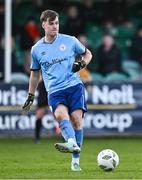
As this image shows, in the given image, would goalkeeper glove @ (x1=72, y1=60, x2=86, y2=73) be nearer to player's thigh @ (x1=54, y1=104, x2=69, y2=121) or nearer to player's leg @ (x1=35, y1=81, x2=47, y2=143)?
player's thigh @ (x1=54, y1=104, x2=69, y2=121)

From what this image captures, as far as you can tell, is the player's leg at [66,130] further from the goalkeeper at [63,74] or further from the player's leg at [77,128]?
the player's leg at [77,128]

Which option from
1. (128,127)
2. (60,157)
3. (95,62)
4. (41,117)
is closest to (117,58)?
(95,62)

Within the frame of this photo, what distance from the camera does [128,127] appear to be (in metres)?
20.2

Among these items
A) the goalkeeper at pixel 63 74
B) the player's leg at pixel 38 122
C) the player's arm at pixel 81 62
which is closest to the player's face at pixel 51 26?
the goalkeeper at pixel 63 74

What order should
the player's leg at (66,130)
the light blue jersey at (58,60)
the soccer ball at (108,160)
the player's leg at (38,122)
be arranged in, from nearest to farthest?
1. the player's leg at (66,130)
2. the soccer ball at (108,160)
3. the light blue jersey at (58,60)
4. the player's leg at (38,122)

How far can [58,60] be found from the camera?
1204cm

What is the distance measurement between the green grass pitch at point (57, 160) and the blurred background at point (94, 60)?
51 centimetres

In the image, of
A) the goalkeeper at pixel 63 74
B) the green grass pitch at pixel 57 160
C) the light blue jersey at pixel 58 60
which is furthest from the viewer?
the light blue jersey at pixel 58 60

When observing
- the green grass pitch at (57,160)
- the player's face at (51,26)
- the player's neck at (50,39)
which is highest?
the player's face at (51,26)

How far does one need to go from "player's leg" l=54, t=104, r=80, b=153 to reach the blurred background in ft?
26.4

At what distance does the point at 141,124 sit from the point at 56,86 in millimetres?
8399

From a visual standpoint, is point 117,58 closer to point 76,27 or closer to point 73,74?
point 76,27

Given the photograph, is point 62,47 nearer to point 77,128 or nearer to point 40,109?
point 77,128

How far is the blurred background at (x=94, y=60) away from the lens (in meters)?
20.0
